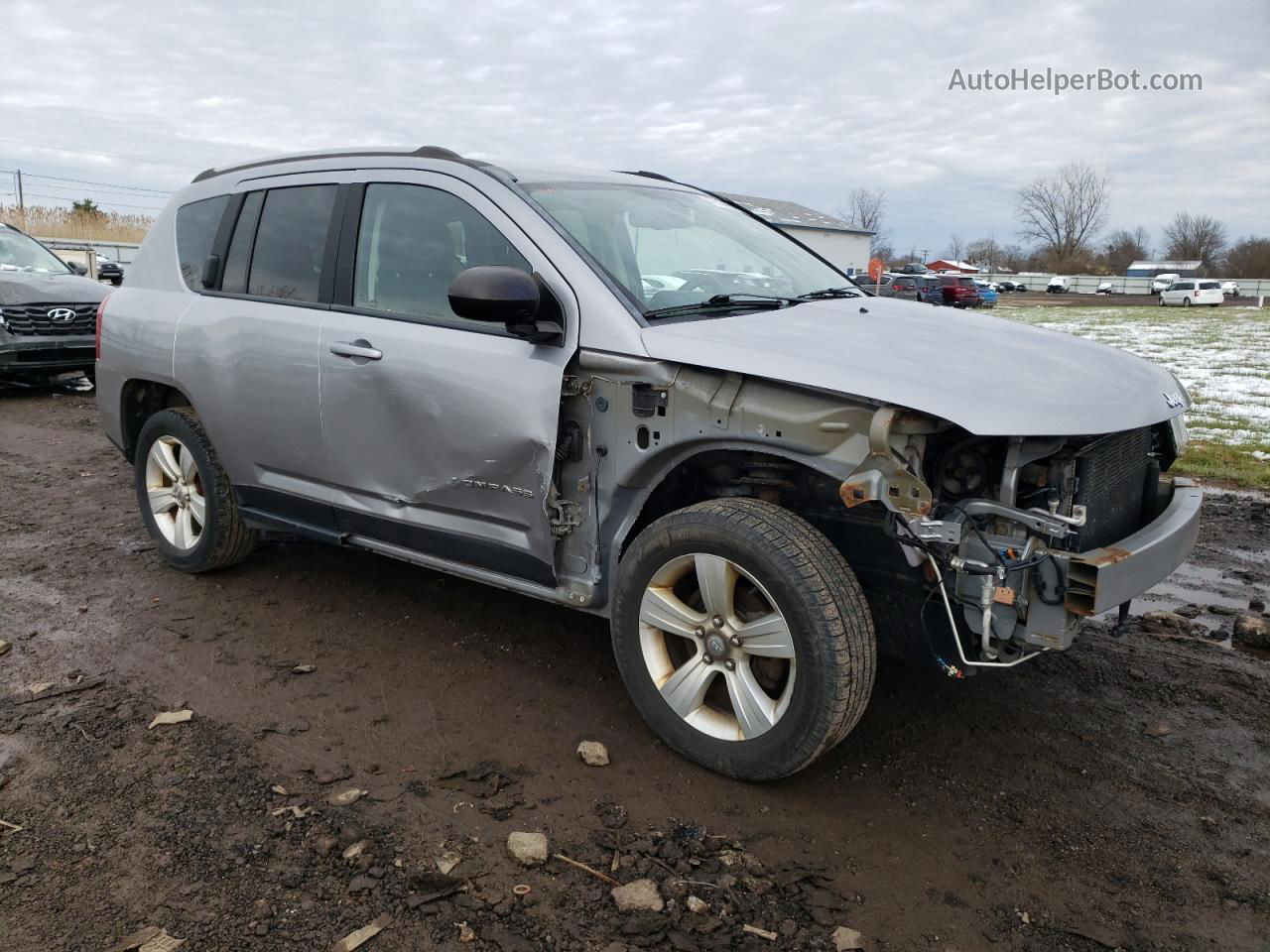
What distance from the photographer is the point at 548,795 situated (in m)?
2.98

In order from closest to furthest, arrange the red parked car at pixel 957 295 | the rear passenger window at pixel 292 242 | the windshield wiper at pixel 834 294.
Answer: the windshield wiper at pixel 834 294
the rear passenger window at pixel 292 242
the red parked car at pixel 957 295

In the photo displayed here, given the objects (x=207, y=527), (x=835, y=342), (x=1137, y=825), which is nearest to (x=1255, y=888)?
(x=1137, y=825)

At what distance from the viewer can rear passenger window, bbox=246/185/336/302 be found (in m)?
3.98

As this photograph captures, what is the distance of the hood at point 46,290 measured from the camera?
403 inches

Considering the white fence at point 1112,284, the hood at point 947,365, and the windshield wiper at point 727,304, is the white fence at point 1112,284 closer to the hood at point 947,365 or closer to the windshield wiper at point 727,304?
the hood at point 947,365

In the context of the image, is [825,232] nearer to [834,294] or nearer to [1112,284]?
[1112,284]

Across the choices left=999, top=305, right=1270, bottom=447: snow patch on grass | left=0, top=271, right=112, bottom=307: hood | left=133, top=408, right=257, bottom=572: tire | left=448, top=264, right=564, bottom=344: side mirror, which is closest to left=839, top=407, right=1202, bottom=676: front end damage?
left=448, top=264, right=564, bottom=344: side mirror

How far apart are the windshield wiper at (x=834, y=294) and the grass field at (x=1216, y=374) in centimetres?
431

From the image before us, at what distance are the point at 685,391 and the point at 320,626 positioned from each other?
2.22 meters

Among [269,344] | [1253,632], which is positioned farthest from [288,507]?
[1253,632]

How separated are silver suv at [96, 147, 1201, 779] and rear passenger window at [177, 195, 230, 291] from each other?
0.72ft

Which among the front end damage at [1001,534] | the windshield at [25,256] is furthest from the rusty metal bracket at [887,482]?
the windshield at [25,256]

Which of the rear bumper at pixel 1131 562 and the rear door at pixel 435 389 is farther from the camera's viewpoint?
the rear door at pixel 435 389

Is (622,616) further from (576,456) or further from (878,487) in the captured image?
(878,487)
